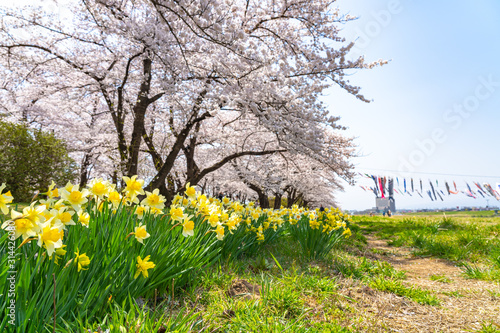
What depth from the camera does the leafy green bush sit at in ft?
28.0

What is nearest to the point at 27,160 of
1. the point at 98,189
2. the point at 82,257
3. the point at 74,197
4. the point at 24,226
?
the point at 98,189

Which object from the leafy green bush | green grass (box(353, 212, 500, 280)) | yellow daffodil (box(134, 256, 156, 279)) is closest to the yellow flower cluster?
yellow daffodil (box(134, 256, 156, 279))

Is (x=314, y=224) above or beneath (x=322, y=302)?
above

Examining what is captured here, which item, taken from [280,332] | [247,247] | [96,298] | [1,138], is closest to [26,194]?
[1,138]

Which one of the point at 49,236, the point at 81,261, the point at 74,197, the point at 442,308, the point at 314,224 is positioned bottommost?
the point at 442,308

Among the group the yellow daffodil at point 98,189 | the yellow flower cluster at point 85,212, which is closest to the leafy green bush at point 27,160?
the yellow flower cluster at point 85,212

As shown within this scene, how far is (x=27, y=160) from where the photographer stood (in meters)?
8.95

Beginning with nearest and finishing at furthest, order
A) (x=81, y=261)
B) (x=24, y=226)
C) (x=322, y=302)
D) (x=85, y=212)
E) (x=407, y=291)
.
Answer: (x=24, y=226) < (x=81, y=261) < (x=85, y=212) < (x=322, y=302) < (x=407, y=291)

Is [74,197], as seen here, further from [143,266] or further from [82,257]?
[143,266]

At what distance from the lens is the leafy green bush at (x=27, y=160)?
8.55 meters

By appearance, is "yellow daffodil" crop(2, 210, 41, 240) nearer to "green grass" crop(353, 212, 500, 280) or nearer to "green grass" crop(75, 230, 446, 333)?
"green grass" crop(75, 230, 446, 333)

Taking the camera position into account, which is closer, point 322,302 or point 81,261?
point 81,261

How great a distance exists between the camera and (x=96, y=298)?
138 centimetres

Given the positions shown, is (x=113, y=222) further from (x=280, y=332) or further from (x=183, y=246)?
(x=280, y=332)
